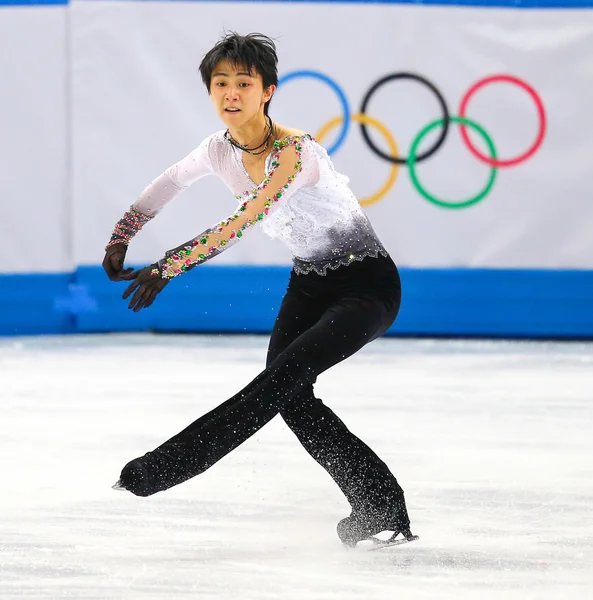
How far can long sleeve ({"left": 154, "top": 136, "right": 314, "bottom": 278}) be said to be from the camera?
2723 millimetres

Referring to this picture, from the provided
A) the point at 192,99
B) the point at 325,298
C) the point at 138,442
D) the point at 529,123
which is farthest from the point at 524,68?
the point at 325,298

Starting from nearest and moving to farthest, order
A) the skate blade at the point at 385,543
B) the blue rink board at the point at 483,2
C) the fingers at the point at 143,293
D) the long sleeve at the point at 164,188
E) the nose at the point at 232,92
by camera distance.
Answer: the fingers at the point at 143,293, the nose at the point at 232,92, the skate blade at the point at 385,543, the long sleeve at the point at 164,188, the blue rink board at the point at 483,2

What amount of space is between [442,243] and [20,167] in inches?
108

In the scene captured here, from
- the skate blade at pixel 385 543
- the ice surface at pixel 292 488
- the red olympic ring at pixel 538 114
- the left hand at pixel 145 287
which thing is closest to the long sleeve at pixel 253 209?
the left hand at pixel 145 287

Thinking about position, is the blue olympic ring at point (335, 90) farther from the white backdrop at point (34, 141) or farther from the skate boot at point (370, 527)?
the skate boot at point (370, 527)

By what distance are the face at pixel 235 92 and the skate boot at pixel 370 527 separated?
1.03 metres

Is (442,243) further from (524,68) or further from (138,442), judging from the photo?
(138,442)

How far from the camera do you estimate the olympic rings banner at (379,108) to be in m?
7.57

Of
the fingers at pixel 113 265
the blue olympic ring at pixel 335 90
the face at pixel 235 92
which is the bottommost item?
the blue olympic ring at pixel 335 90

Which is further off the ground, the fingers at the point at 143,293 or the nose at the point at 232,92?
the nose at the point at 232,92

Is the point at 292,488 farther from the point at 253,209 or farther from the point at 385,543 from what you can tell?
the point at 253,209

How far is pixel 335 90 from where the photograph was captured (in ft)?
24.8

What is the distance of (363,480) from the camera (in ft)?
9.87

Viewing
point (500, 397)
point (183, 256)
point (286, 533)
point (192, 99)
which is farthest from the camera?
point (192, 99)
